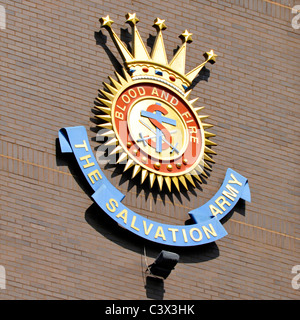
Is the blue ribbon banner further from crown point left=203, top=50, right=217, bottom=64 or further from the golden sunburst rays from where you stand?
crown point left=203, top=50, right=217, bottom=64

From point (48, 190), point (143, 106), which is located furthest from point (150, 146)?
point (48, 190)

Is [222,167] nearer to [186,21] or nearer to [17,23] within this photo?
[186,21]

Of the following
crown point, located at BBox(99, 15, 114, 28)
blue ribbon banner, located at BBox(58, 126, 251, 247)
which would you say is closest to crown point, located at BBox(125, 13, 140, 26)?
crown point, located at BBox(99, 15, 114, 28)

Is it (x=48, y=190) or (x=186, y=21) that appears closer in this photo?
(x=48, y=190)

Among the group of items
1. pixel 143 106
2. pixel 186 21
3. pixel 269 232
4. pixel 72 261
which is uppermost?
pixel 186 21

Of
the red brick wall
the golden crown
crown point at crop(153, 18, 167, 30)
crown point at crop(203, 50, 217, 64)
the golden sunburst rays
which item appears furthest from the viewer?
crown point at crop(203, 50, 217, 64)

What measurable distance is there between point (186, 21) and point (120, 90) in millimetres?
3079

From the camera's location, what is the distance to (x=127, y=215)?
90.8ft

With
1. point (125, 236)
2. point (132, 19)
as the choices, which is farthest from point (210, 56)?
point (125, 236)

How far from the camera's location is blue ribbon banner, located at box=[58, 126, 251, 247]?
27.5 m

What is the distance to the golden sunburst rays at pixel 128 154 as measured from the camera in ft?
92.5

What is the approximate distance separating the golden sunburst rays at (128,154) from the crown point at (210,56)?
1.98 m

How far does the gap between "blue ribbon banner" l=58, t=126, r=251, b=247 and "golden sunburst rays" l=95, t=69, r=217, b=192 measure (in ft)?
1.95

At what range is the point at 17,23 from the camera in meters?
28.4
